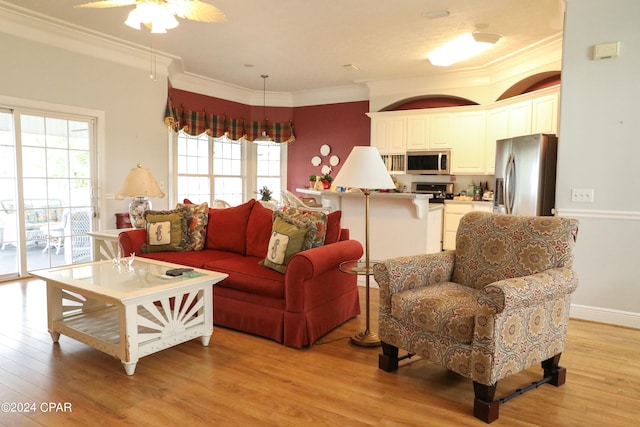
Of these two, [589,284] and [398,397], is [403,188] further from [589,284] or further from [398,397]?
[398,397]

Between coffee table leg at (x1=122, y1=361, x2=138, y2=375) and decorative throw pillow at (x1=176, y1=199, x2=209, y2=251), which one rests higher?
decorative throw pillow at (x1=176, y1=199, x2=209, y2=251)

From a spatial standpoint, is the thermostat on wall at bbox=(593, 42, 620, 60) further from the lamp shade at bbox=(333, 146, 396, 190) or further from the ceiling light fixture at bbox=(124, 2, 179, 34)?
the ceiling light fixture at bbox=(124, 2, 179, 34)

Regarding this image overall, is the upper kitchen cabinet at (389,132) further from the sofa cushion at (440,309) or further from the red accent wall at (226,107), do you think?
the sofa cushion at (440,309)

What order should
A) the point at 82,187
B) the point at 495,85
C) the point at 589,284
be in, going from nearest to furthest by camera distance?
1. the point at 589,284
2. the point at 82,187
3. the point at 495,85

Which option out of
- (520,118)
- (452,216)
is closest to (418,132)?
(452,216)

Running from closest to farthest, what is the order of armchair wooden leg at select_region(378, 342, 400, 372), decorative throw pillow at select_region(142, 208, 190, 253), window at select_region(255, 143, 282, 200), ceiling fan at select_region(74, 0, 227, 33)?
armchair wooden leg at select_region(378, 342, 400, 372), ceiling fan at select_region(74, 0, 227, 33), decorative throw pillow at select_region(142, 208, 190, 253), window at select_region(255, 143, 282, 200)

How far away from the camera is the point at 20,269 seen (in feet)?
15.6

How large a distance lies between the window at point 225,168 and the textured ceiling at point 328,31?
141cm

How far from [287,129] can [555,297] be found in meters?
6.75

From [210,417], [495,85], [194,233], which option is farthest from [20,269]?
[495,85]

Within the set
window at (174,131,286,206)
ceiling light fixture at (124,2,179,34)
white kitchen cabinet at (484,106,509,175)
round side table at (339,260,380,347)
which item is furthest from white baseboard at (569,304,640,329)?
window at (174,131,286,206)

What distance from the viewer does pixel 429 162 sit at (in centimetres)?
694

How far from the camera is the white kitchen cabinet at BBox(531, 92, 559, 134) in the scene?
16.5 ft

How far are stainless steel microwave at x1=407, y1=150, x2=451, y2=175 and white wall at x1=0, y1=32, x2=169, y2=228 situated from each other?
397cm
